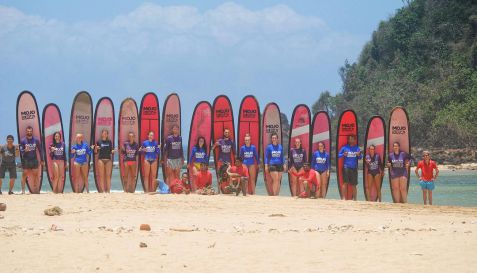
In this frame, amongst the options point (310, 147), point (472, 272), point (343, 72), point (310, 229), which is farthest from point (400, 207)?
point (343, 72)

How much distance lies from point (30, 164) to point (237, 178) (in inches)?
149

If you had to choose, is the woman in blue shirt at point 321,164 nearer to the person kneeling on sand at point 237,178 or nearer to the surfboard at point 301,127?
the surfboard at point 301,127

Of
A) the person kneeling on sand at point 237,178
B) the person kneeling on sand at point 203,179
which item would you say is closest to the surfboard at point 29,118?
the person kneeling on sand at point 203,179

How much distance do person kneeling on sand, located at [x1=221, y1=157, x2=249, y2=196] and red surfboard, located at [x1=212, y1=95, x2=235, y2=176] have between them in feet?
3.50

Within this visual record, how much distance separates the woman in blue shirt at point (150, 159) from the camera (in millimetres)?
14078

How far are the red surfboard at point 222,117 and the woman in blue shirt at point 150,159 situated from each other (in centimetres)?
115

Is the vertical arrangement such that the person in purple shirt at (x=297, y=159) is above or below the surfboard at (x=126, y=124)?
below

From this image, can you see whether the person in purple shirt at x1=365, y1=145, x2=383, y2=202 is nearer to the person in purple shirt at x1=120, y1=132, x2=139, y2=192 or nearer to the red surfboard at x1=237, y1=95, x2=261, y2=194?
the red surfboard at x1=237, y1=95, x2=261, y2=194

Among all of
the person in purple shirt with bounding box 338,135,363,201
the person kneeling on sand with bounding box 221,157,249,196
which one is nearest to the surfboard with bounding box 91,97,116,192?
the person kneeling on sand with bounding box 221,157,249,196

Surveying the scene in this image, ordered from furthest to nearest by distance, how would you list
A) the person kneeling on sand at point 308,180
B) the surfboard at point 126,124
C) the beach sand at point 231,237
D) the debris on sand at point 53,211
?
the surfboard at point 126,124
the person kneeling on sand at point 308,180
the debris on sand at point 53,211
the beach sand at point 231,237

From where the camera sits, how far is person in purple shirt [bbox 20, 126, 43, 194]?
13820 mm

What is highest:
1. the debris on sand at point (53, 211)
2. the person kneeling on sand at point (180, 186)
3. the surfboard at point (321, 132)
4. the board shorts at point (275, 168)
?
the surfboard at point (321, 132)

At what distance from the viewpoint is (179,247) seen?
7.43 meters

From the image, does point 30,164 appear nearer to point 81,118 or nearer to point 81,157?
point 81,157
